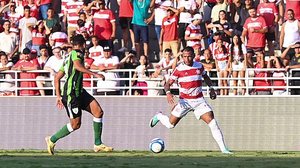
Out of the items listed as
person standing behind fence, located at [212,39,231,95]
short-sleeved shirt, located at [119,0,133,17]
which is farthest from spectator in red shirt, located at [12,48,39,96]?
person standing behind fence, located at [212,39,231,95]

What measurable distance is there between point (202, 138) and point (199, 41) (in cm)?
220

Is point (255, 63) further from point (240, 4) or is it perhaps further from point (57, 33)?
point (57, 33)

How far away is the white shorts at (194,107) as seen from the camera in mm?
20500

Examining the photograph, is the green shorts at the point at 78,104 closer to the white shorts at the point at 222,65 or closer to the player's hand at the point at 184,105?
the player's hand at the point at 184,105

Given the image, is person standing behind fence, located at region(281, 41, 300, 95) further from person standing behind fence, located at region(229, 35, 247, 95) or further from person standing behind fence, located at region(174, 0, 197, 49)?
person standing behind fence, located at region(174, 0, 197, 49)

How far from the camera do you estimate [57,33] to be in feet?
87.1

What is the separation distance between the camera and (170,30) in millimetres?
26031

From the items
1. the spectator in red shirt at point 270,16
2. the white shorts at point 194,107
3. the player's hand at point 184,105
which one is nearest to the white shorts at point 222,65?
the spectator in red shirt at point 270,16

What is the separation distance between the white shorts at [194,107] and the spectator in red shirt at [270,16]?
529 cm

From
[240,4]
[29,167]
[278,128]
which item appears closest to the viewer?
[29,167]

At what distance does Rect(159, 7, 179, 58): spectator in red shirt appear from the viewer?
85.4 ft

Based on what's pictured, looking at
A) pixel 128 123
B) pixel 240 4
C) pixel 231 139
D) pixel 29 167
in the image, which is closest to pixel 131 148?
pixel 128 123

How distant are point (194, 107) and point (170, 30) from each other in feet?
18.6

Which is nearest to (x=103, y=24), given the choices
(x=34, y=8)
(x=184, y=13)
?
(x=184, y=13)
